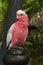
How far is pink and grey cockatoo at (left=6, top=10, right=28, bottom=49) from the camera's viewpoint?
144cm

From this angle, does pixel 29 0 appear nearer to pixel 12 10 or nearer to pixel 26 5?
pixel 26 5

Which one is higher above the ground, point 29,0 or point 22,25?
point 29,0

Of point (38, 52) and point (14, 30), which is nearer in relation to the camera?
point (14, 30)

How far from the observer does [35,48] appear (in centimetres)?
319

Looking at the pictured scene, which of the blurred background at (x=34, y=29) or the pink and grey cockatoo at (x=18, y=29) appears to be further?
the blurred background at (x=34, y=29)

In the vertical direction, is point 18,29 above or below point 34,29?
above

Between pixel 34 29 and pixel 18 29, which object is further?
pixel 34 29

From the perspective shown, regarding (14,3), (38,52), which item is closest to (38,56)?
(38,52)

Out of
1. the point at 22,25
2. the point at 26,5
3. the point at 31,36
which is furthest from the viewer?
the point at 31,36

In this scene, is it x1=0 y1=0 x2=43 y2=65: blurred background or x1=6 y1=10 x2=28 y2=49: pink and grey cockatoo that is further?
x1=0 y1=0 x2=43 y2=65: blurred background

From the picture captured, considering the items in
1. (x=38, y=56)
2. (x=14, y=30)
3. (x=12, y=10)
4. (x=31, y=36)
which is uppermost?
(x=12, y=10)

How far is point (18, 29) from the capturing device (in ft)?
4.78

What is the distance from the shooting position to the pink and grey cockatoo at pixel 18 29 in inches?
56.8

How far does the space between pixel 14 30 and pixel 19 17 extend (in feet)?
0.33
